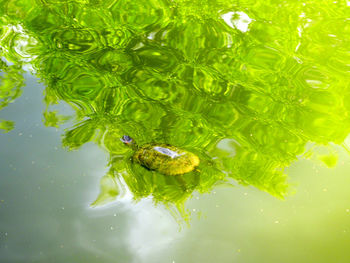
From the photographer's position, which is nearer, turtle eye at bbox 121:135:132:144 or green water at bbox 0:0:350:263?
green water at bbox 0:0:350:263

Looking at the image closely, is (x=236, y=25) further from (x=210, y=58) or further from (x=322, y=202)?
(x=322, y=202)

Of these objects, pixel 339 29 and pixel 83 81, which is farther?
pixel 339 29

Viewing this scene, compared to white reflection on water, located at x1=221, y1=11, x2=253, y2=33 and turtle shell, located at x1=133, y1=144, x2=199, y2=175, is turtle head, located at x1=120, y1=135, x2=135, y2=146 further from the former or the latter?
white reflection on water, located at x1=221, y1=11, x2=253, y2=33

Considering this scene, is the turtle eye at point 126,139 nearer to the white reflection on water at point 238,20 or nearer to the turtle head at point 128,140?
the turtle head at point 128,140

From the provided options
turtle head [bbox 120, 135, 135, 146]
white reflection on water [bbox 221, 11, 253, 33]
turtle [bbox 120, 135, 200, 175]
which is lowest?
turtle head [bbox 120, 135, 135, 146]

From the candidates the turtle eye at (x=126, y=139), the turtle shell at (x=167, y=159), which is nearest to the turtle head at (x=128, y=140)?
the turtle eye at (x=126, y=139)

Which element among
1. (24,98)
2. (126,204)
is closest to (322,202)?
(126,204)

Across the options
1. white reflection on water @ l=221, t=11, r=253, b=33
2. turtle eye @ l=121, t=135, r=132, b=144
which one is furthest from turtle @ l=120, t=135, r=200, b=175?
white reflection on water @ l=221, t=11, r=253, b=33

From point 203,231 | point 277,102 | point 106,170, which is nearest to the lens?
point 203,231
